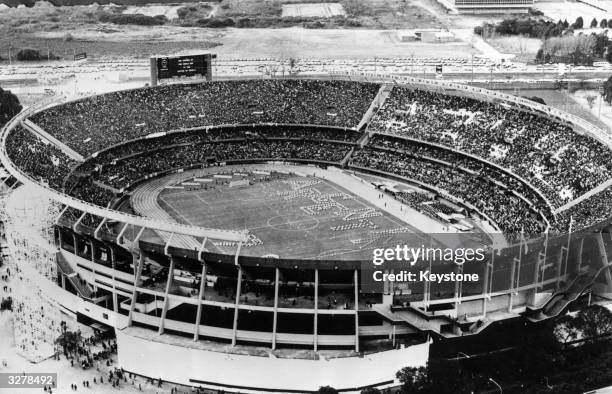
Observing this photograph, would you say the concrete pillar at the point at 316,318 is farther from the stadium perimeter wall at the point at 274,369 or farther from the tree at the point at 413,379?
the tree at the point at 413,379

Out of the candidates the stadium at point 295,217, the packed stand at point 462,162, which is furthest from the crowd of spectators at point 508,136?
the packed stand at point 462,162

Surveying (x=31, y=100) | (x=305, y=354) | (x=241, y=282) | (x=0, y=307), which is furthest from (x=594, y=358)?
(x=31, y=100)

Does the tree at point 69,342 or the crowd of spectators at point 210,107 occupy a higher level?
the crowd of spectators at point 210,107

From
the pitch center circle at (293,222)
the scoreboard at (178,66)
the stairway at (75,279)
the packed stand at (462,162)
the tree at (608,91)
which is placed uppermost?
the scoreboard at (178,66)

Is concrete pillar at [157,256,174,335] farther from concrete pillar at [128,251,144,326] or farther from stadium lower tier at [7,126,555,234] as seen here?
stadium lower tier at [7,126,555,234]

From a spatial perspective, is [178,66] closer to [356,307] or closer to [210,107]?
[210,107]

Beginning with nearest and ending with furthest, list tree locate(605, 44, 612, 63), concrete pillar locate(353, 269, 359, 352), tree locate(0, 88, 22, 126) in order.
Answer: concrete pillar locate(353, 269, 359, 352)
tree locate(0, 88, 22, 126)
tree locate(605, 44, 612, 63)

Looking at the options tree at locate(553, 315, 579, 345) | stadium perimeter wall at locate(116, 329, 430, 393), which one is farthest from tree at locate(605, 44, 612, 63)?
stadium perimeter wall at locate(116, 329, 430, 393)
